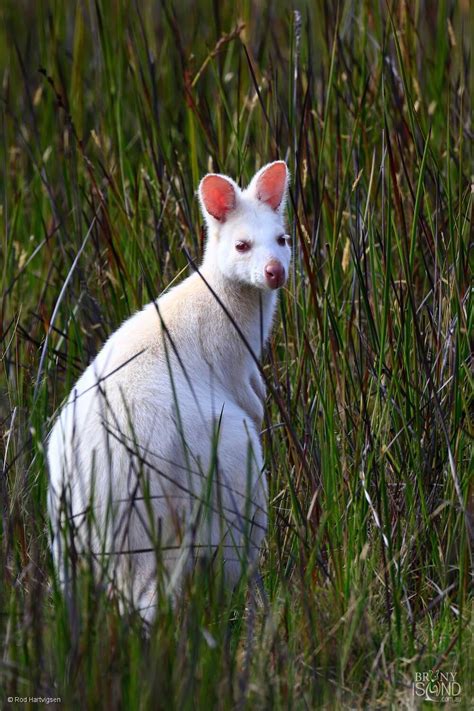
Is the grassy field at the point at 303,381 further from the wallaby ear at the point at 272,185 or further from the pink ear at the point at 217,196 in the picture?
the pink ear at the point at 217,196

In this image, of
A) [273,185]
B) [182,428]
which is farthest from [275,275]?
[182,428]

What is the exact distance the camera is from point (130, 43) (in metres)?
4.51

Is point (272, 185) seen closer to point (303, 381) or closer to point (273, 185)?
point (273, 185)

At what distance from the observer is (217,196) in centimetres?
373

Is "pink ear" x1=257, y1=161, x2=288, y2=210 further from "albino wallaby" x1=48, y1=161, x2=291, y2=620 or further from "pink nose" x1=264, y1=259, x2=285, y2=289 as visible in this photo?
"pink nose" x1=264, y1=259, x2=285, y2=289

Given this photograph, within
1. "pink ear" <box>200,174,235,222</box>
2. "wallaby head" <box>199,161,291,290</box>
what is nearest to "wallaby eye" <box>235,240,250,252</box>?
"wallaby head" <box>199,161,291,290</box>

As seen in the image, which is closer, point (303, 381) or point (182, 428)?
point (182, 428)

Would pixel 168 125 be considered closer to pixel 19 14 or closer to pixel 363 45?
pixel 363 45

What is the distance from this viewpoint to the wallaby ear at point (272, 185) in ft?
12.1

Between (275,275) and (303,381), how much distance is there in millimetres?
496

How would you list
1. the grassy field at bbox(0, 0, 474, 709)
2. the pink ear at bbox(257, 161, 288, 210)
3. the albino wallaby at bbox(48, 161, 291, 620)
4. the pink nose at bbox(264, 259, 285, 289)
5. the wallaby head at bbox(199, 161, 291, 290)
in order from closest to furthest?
1. the grassy field at bbox(0, 0, 474, 709)
2. the albino wallaby at bbox(48, 161, 291, 620)
3. the pink nose at bbox(264, 259, 285, 289)
4. the wallaby head at bbox(199, 161, 291, 290)
5. the pink ear at bbox(257, 161, 288, 210)

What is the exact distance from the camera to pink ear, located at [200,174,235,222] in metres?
3.66

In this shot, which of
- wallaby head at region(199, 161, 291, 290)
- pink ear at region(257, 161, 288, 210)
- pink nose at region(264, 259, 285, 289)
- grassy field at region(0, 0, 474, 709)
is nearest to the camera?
grassy field at region(0, 0, 474, 709)

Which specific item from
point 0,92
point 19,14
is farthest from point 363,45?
point 19,14
